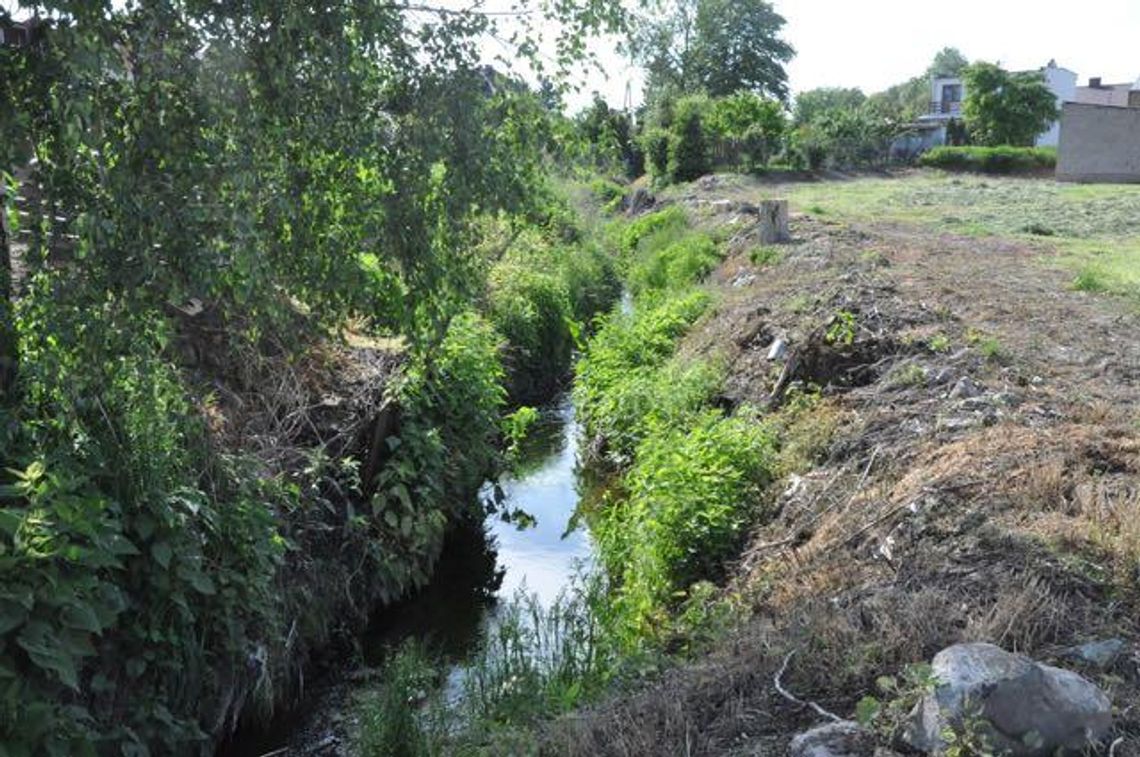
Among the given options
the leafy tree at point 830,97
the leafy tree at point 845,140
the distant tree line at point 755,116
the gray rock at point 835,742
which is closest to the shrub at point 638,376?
the gray rock at point 835,742

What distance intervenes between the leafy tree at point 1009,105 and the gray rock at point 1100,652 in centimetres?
5982

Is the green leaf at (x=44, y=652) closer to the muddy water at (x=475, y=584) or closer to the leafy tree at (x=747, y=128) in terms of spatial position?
the muddy water at (x=475, y=584)

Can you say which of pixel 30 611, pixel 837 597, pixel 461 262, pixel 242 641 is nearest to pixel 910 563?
pixel 837 597

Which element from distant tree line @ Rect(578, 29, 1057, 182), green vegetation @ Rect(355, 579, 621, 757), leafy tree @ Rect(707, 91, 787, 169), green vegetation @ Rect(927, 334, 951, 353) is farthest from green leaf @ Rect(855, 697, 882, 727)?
leafy tree @ Rect(707, 91, 787, 169)

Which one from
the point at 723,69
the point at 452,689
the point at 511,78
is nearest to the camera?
the point at 511,78

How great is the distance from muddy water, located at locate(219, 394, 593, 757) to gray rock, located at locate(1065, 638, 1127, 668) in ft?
14.8

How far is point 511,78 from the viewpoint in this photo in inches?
234

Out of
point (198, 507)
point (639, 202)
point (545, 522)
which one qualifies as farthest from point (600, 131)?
point (639, 202)

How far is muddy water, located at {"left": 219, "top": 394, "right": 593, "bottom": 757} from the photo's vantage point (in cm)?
750

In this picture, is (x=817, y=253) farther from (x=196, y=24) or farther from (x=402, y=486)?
(x=196, y=24)

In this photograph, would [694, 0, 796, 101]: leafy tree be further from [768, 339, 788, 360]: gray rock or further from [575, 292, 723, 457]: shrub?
[768, 339, 788, 360]: gray rock

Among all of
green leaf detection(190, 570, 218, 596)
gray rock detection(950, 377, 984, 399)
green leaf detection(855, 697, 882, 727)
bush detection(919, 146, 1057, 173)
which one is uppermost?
green leaf detection(190, 570, 218, 596)

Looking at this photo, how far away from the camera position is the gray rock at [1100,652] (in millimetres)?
4836

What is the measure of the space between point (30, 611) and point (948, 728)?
3861 millimetres
